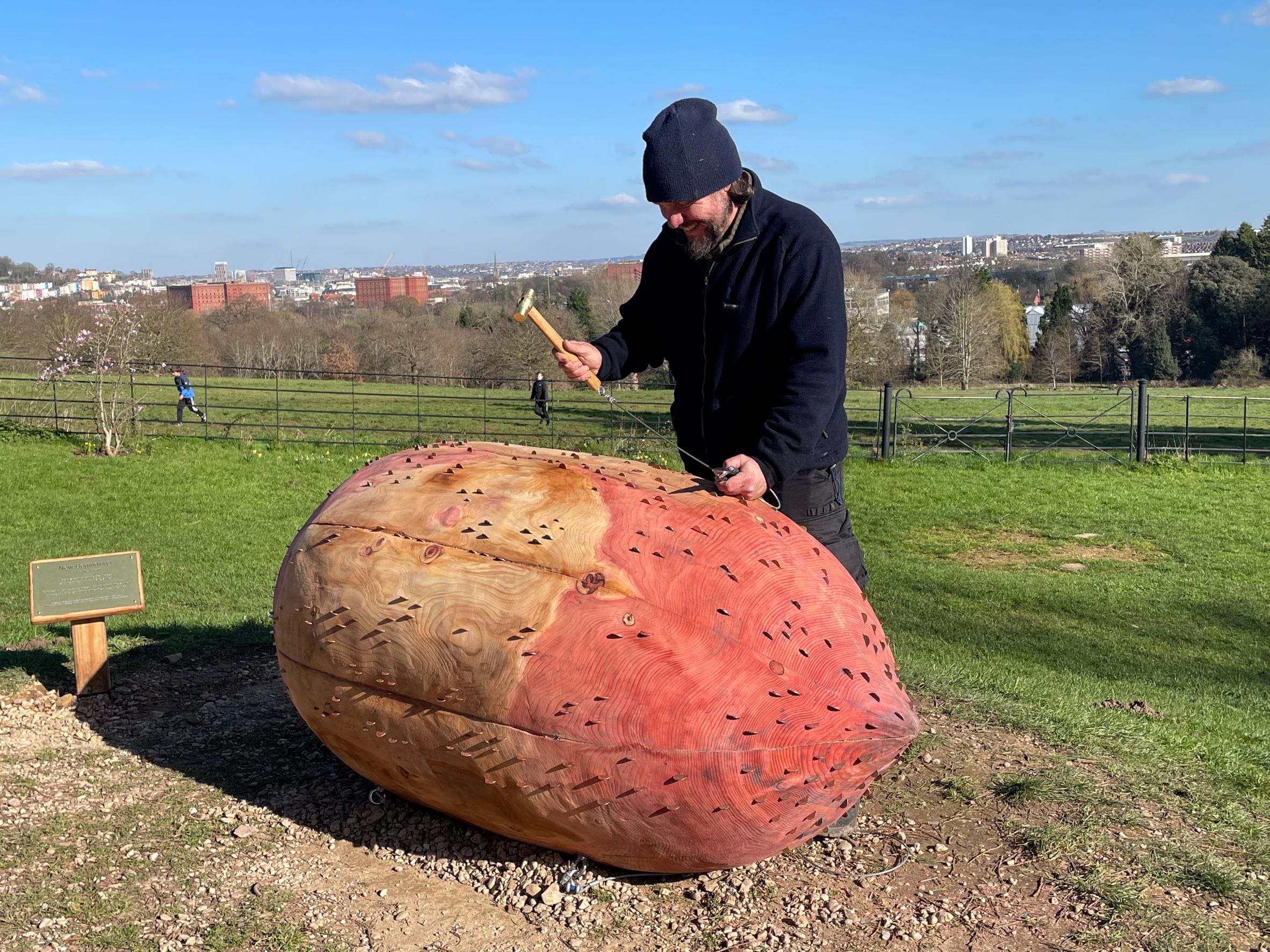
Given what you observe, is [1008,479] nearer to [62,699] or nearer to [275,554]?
[275,554]

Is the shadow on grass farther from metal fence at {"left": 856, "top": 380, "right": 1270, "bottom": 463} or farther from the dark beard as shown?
metal fence at {"left": 856, "top": 380, "right": 1270, "bottom": 463}

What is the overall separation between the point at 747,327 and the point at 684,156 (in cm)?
71

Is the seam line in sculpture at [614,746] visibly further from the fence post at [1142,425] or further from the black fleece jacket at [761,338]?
the fence post at [1142,425]

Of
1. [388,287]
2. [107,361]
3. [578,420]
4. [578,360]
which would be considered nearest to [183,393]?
[107,361]

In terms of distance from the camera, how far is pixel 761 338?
441cm

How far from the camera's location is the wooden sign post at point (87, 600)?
626 centimetres

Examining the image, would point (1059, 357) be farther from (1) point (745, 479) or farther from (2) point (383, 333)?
(1) point (745, 479)

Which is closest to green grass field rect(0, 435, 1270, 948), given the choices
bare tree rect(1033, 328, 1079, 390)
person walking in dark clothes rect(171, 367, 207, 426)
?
person walking in dark clothes rect(171, 367, 207, 426)

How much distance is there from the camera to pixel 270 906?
4102mm

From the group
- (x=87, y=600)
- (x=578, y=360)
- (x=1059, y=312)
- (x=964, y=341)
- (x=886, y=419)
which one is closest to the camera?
(x=578, y=360)

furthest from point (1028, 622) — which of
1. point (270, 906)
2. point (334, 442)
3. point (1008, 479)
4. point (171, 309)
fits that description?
point (171, 309)

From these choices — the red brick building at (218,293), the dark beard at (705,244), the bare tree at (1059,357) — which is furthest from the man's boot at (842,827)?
the red brick building at (218,293)

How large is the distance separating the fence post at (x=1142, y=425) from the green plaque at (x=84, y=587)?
17.4 m

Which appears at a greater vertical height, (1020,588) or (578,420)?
(578,420)
